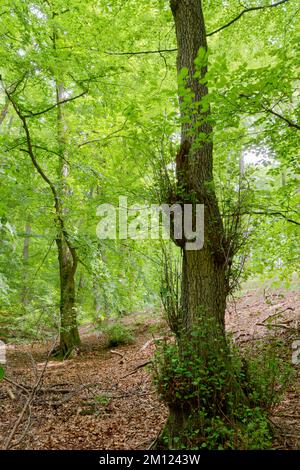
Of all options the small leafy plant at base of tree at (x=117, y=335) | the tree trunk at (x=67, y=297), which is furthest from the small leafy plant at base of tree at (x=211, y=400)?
the small leafy plant at base of tree at (x=117, y=335)

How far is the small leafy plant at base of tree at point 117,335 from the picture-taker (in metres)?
9.97

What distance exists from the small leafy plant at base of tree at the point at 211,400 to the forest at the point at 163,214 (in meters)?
0.02

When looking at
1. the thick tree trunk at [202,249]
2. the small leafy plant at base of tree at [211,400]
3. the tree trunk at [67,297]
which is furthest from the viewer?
the tree trunk at [67,297]

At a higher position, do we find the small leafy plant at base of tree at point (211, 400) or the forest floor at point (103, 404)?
the small leafy plant at base of tree at point (211, 400)

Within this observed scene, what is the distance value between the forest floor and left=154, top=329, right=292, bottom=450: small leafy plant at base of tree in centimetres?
32

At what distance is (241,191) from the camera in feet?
13.1

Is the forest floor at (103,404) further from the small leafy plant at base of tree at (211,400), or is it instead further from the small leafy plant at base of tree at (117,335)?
the small leafy plant at base of tree at (117,335)

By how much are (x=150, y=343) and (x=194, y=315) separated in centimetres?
585

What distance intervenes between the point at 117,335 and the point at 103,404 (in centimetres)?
511

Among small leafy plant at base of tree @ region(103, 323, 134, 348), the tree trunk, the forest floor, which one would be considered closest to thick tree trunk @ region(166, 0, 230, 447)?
the forest floor

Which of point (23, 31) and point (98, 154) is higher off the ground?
point (23, 31)

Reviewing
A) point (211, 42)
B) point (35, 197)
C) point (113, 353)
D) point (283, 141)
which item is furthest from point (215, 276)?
point (113, 353)

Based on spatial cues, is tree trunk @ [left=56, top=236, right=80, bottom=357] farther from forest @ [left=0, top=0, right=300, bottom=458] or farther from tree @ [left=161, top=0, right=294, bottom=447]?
tree @ [left=161, top=0, right=294, bottom=447]
